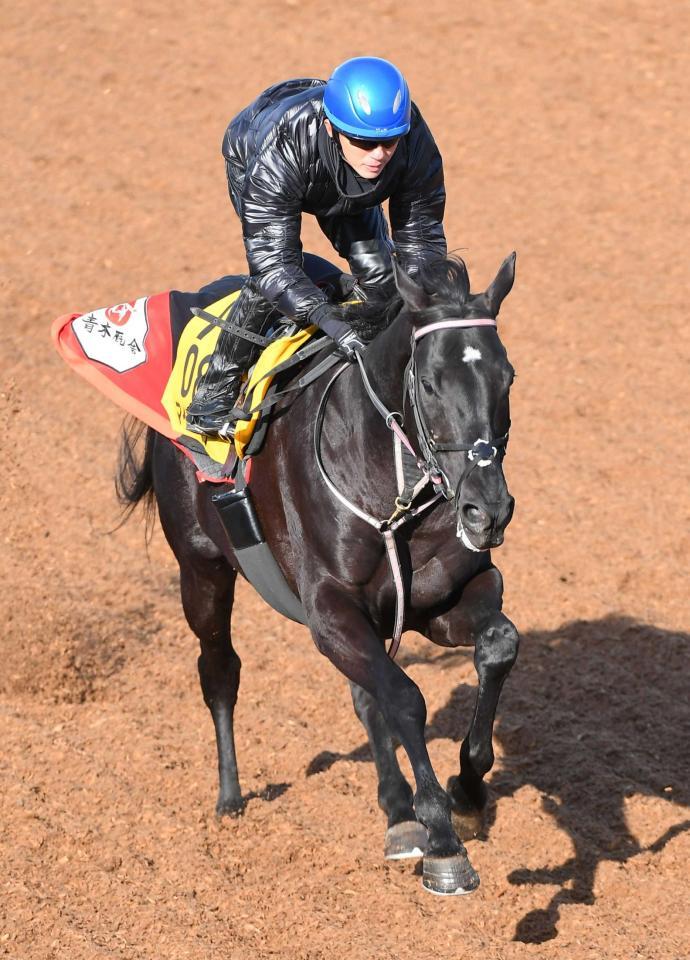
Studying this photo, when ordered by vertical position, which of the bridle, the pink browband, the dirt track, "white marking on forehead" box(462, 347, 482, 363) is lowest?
the dirt track

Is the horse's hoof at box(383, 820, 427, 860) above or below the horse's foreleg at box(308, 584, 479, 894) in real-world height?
below

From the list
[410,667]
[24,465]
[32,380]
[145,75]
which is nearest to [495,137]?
[145,75]

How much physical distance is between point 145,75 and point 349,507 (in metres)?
12.5

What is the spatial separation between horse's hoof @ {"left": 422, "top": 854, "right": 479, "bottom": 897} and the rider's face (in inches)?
99.6

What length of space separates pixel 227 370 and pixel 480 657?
1.83 m

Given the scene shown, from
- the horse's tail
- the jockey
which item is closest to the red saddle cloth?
the jockey

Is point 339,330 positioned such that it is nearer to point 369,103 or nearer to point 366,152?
point 366,152

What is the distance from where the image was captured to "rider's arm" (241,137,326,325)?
5387 millimetres

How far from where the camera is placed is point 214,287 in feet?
22.8

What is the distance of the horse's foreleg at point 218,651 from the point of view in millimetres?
7020

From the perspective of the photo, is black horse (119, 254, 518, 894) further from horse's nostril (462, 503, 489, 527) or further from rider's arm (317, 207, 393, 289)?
rider's arm (317, 207, 393, 289)

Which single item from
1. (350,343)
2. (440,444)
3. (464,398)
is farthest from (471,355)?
(350,343)

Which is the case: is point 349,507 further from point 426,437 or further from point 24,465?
point 24,465

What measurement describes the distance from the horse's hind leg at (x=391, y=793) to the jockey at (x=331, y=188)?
1.57 metres
